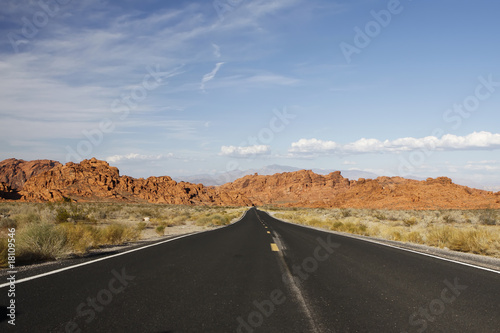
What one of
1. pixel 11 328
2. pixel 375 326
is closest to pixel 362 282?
pixel 375 326

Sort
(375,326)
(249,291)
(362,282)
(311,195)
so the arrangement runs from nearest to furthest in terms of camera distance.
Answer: (375,326), (249,291), (362,282), (311,195)

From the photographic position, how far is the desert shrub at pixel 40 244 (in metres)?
8.77

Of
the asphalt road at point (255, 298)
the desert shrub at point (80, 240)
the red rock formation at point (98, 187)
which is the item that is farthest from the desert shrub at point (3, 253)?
the red rock formation at point (98, 187)

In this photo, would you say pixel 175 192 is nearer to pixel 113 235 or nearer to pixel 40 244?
pixel 113 235

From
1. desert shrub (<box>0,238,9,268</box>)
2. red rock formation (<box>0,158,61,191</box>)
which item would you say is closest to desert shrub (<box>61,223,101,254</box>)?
desert shrub (<box>0,238,9,268</box>)

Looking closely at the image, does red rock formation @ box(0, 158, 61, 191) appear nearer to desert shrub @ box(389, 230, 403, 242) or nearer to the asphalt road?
desert shrub @ box(389, 230, 403, 242)

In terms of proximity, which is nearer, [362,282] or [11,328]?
[11,328]

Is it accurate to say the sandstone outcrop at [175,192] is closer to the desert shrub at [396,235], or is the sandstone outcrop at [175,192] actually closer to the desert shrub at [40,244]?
the desert shrub at [40,244]

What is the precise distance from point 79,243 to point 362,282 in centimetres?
891

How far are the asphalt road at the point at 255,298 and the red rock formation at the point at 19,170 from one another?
201 meters

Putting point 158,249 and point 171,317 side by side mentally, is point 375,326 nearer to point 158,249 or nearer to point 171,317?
point 171,317

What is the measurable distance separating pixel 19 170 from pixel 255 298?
21950 cm

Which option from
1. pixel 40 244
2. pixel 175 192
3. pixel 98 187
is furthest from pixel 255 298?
pixel 175 192

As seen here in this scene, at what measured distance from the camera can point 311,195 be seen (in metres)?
192
